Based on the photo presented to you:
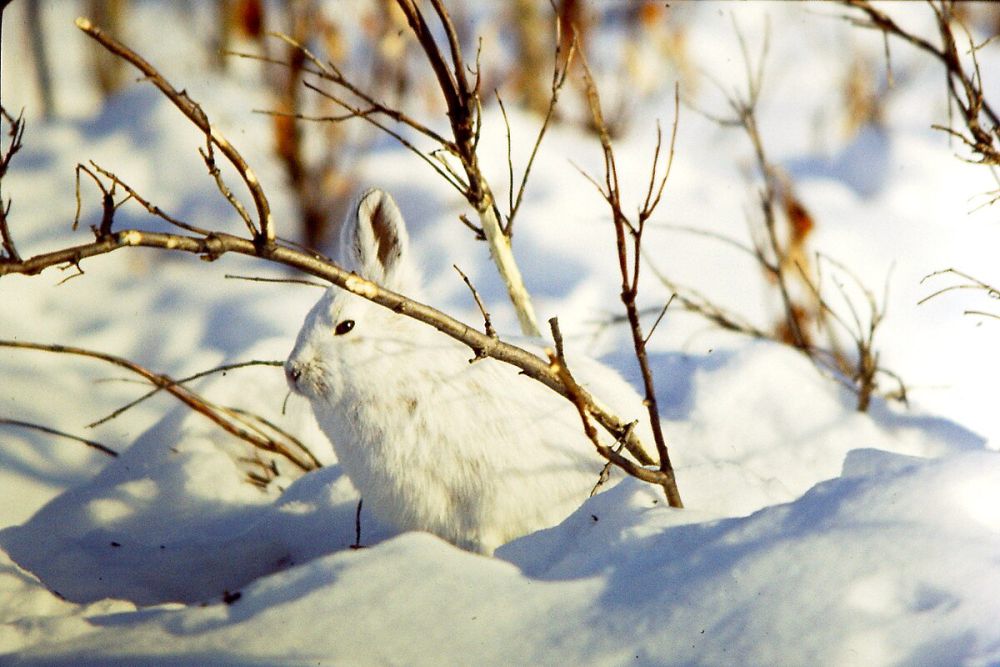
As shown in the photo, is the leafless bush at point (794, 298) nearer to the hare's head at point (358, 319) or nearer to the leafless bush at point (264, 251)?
the hare's head at point (358, 319)

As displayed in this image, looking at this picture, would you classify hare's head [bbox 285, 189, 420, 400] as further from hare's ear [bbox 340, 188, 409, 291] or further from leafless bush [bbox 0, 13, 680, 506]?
leafless bush [bbox 0, 13, 680, 506]

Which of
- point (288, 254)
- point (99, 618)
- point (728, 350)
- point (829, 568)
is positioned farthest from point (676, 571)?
point (728, 350)

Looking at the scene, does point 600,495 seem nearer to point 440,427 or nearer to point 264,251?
point 440,427

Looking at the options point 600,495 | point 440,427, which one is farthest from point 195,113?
point 600,495

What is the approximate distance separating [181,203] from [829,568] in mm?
5514

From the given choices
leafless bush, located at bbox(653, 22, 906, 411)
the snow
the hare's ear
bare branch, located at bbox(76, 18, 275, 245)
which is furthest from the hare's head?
leafless bush, located at bbox(653, 22, 906, 411)

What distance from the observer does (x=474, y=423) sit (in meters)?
2.23

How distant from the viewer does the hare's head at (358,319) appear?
2.33m

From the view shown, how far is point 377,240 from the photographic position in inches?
99.6

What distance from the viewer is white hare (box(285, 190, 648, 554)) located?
221 centimetres

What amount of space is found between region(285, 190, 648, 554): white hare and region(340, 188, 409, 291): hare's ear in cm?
15

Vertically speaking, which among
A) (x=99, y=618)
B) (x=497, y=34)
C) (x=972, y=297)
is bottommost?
(x=99, y=618)

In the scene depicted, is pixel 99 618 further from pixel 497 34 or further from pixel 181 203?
pixel 497 34

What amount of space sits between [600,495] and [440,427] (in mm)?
429
